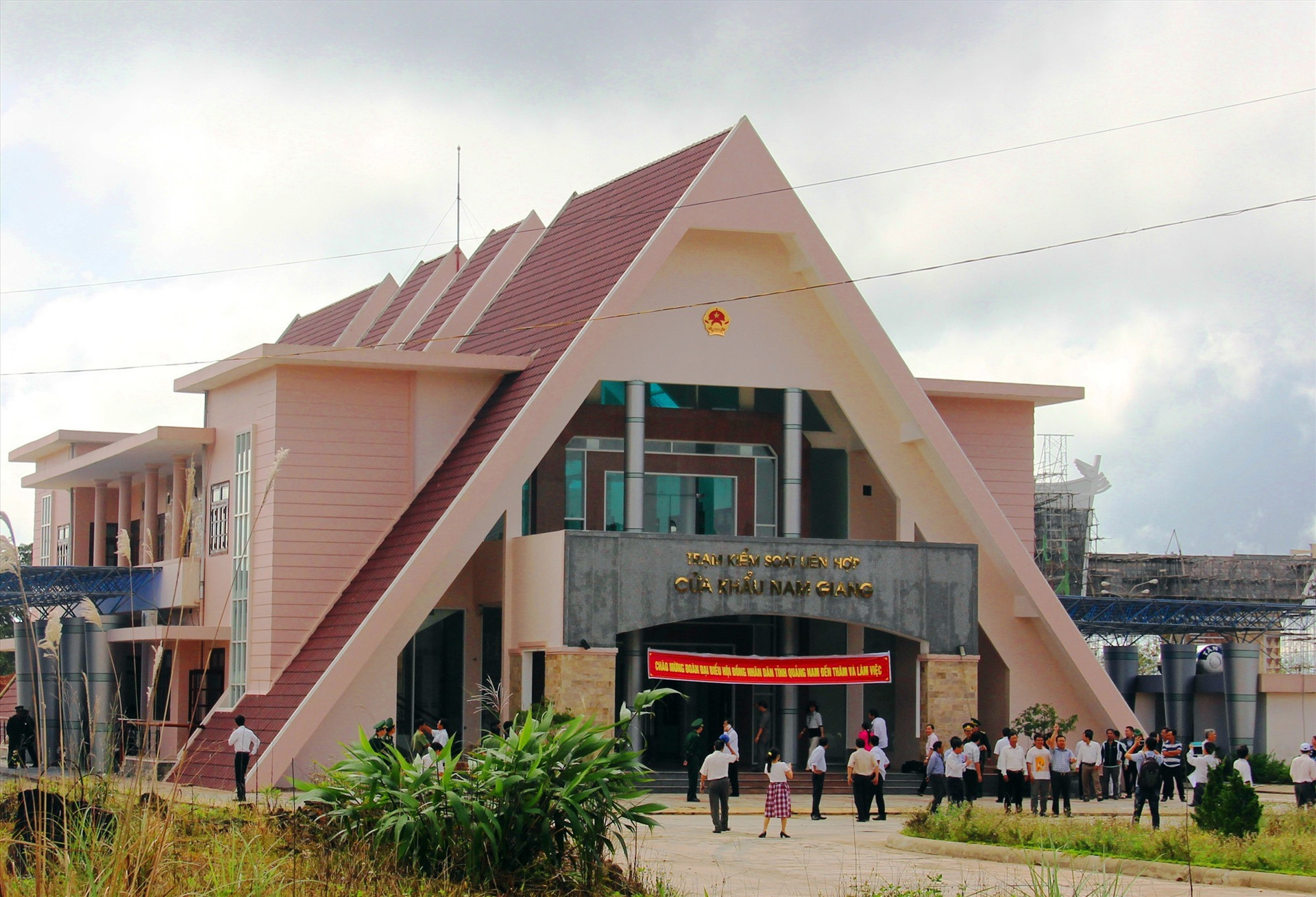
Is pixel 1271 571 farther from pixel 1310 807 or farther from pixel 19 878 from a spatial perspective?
pixel 19 878

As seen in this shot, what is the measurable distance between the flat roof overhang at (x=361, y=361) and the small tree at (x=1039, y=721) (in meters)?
11.7

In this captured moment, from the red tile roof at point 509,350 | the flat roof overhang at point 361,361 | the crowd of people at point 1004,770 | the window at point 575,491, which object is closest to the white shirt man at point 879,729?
the crowd of people at point 1004,770

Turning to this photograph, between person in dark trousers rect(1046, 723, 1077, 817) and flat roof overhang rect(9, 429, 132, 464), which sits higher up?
flat roof overhang rect(9, 429, 132, 464)

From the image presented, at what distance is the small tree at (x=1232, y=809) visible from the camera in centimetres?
1855

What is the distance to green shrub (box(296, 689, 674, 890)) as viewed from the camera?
13.0 meters

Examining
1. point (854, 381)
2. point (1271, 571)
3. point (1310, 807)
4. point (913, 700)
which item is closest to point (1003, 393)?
point (854, 381)

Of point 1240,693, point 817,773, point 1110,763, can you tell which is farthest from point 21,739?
point 1240,693

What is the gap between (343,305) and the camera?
47750mm

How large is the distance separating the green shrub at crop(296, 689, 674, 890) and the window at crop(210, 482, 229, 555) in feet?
63.6

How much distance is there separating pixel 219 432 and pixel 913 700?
1491cm

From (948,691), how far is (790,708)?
3129mm

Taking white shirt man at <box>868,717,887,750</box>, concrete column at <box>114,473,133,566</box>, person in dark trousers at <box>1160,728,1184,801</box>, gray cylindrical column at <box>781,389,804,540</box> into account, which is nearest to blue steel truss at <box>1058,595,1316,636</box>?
gray cylindrical column at <box>781,389,804,540</box>

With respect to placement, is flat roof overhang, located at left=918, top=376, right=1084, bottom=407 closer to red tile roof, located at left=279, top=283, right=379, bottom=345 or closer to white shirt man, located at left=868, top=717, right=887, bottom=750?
white shirt man, located at left=868, top=717, right=887, bottom=750

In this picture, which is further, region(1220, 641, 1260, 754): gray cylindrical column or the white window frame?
the white window frame
